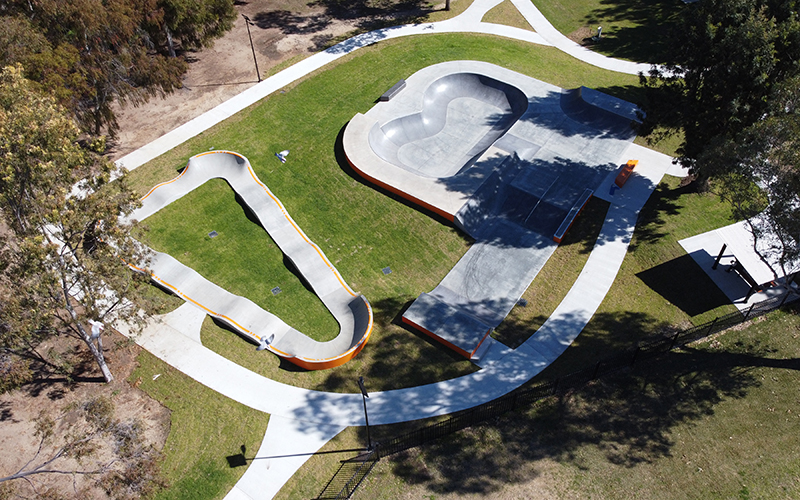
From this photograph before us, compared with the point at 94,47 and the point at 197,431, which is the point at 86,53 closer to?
the point at 94,47

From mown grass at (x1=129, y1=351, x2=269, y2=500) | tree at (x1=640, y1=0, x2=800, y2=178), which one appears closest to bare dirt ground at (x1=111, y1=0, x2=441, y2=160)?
mown grass at (x1=129, y1=351, x2=269, y2=500)

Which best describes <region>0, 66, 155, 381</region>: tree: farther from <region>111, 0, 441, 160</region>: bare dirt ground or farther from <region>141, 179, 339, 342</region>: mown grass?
<region>111, 0, 441, 160</region>: bare dirt ground

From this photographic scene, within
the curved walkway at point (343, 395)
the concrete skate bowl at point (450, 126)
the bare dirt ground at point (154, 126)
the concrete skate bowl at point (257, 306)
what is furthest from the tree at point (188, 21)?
the curved walkway at point (343, 395)

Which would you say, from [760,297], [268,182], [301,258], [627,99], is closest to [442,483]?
[301,258]

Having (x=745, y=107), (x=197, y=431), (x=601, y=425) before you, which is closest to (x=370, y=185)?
(x=197, y=431)

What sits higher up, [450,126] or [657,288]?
[450,126]

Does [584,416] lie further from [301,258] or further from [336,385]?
[301,258]
